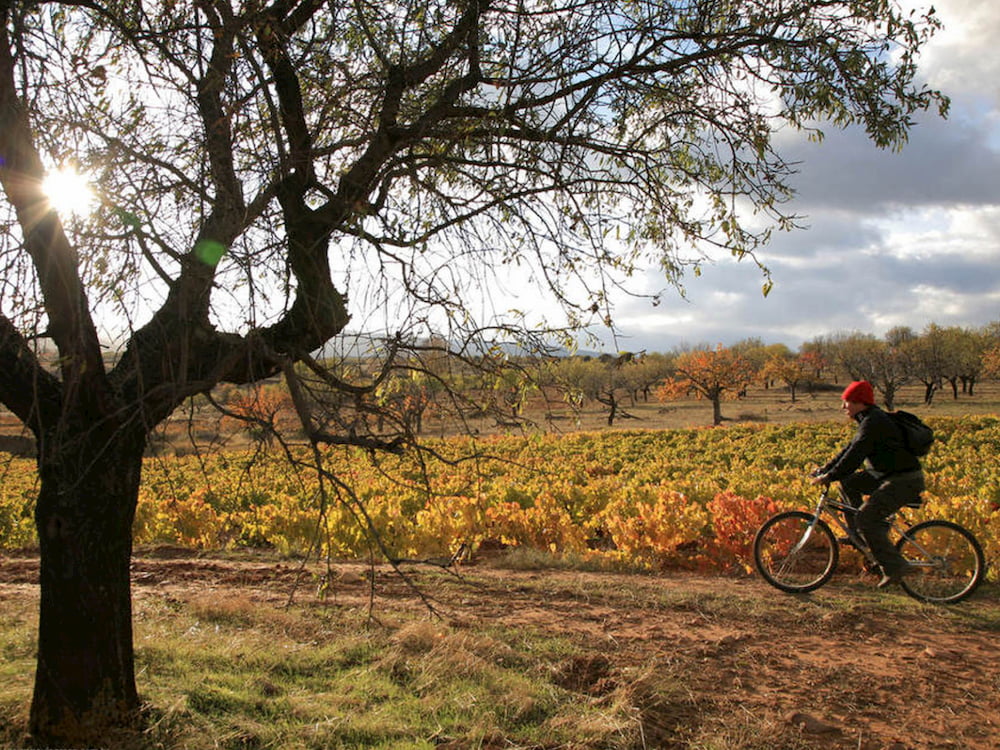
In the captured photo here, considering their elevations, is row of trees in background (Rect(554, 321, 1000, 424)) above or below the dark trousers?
above

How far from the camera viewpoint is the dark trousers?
573 cm

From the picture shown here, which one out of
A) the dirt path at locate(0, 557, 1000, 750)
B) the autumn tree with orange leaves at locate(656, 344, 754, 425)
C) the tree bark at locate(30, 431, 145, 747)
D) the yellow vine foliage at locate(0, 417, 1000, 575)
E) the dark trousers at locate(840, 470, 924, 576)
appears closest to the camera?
the tree bark at locate(30, 431, 145, 747)

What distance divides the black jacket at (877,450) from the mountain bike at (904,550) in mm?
366

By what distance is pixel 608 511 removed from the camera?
867 cm

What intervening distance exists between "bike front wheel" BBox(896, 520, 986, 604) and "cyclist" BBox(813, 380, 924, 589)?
240 millimetres

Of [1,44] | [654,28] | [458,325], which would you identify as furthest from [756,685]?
[1,44]

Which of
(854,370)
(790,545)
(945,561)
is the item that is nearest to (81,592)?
(790,545)

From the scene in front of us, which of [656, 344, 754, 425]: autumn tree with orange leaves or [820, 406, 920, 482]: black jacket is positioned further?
[656, 344, 754, 425]: autumn tree with orange leaves

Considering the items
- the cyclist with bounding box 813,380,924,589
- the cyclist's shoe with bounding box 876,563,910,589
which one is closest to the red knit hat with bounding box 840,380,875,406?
the cyclist with bounding box 813,380,924,589

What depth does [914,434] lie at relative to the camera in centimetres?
566

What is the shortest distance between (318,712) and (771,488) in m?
7.22

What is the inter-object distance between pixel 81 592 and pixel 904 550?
680 cm

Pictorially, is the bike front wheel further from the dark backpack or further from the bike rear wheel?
the dark backpack

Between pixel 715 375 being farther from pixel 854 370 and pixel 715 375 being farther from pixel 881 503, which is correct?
pixel 881 503
